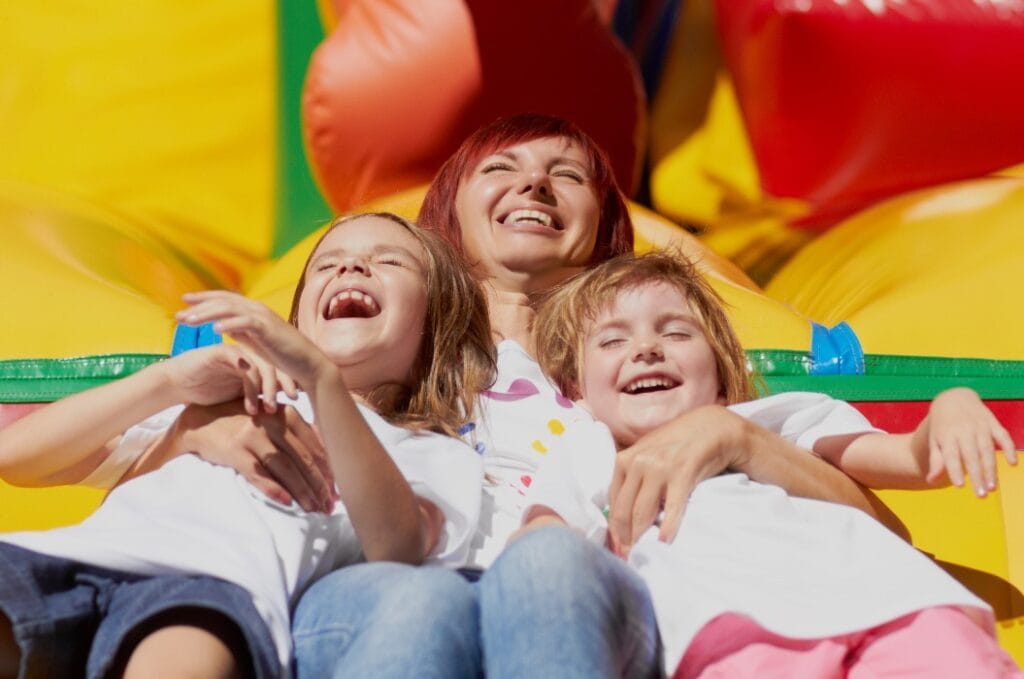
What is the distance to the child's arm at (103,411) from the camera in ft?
3.03

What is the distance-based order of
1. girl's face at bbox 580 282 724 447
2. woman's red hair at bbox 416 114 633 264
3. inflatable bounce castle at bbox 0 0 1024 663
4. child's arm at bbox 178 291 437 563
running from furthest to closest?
1. inflatable bounce castle at bbox 0 0 1024 663
2. woman's red hair at bbox 416 114 633 264
3. girl's face at bbox 580 282 724 447
4. child's arm at bbox 178 291 437 563

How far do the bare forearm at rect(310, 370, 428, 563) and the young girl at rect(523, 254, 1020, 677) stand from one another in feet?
0.31

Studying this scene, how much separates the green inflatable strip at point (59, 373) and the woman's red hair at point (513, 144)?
1.07 ft

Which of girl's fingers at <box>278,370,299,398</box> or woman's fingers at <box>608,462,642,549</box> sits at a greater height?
girl's fingers at <box>278,370,299,398</box>

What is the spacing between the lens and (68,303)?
1.38 meters

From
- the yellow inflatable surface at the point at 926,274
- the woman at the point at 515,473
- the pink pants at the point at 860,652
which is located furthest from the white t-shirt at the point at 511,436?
the yellow inflatable surface at the point at 926,274

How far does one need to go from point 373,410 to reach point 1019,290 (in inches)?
30.9

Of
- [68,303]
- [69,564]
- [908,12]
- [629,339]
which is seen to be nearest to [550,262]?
[629,339]

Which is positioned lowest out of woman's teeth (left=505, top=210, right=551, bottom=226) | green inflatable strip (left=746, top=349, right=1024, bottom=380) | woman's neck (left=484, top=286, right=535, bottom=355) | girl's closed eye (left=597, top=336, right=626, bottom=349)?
girl's closed eye (left=597, top=336, right=626, bottom=349)

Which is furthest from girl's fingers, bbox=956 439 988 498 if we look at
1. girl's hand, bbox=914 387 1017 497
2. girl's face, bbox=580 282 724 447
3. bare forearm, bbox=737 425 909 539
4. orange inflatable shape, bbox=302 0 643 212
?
orange inflatable shape, bbox=302 0 643 212

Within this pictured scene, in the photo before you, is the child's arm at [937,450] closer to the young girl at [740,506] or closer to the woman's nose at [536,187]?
the young girl at [740,506]

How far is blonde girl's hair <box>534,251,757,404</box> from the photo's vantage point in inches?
42.8

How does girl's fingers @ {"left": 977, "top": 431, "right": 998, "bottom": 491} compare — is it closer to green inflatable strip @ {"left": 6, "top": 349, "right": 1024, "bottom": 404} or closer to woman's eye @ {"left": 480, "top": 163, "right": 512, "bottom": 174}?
green inflatable strip @ {"left": 6, "top": 349, "right": 1024, "bottom": 404}

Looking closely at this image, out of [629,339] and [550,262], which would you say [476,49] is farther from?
[629,339]
